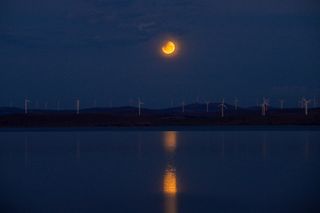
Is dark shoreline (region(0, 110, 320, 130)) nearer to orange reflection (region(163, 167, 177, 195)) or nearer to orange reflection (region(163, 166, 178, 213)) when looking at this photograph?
orange reflection (region(163, 167, 177, 195))

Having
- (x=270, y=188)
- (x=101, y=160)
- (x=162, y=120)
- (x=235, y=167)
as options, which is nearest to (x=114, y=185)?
(x=270, y=188)

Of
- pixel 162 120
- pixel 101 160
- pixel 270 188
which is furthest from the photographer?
pixel 162 120

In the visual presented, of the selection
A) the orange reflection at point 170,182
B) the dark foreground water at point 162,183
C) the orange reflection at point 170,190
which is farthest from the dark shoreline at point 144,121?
the orange reflection at point 170,190

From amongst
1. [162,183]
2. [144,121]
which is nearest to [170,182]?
[162,183]

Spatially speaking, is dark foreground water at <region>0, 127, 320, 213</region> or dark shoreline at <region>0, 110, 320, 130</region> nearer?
dark foreground water at <region>0, 127, 320, 213</region>

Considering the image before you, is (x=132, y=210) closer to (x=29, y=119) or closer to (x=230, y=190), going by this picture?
(x=230, y=190)

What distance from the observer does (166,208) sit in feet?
60.6

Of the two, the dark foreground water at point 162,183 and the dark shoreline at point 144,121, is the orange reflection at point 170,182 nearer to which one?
the dark foreground water at point 162,183

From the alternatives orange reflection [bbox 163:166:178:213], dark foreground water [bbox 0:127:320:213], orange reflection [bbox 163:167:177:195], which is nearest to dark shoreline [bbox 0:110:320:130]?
dark foreground water [bbox 0:127:320:213]

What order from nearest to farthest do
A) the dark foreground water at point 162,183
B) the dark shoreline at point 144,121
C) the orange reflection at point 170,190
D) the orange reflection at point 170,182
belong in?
the orange reflection at point 170,190
the dark foreground water at point 162,183
the orange reflection at point 170,182
the dark shoreline at point 144,121

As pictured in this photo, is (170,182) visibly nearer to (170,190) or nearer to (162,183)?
(162,183)

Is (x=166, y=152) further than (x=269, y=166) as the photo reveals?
Yes

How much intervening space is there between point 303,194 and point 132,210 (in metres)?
6.81

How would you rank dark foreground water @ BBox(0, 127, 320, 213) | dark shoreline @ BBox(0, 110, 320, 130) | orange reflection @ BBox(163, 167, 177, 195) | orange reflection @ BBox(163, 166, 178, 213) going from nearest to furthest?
1. orange reflection @ BBox(163, 166, 178, 213)
2. dark foreground water @ BBox(0, 127, 320, 213)
3. orange reflection @ BBox(163, 167, 177, 195)
4. dark shoreline @ BBox(0, 110, 320, 130)
